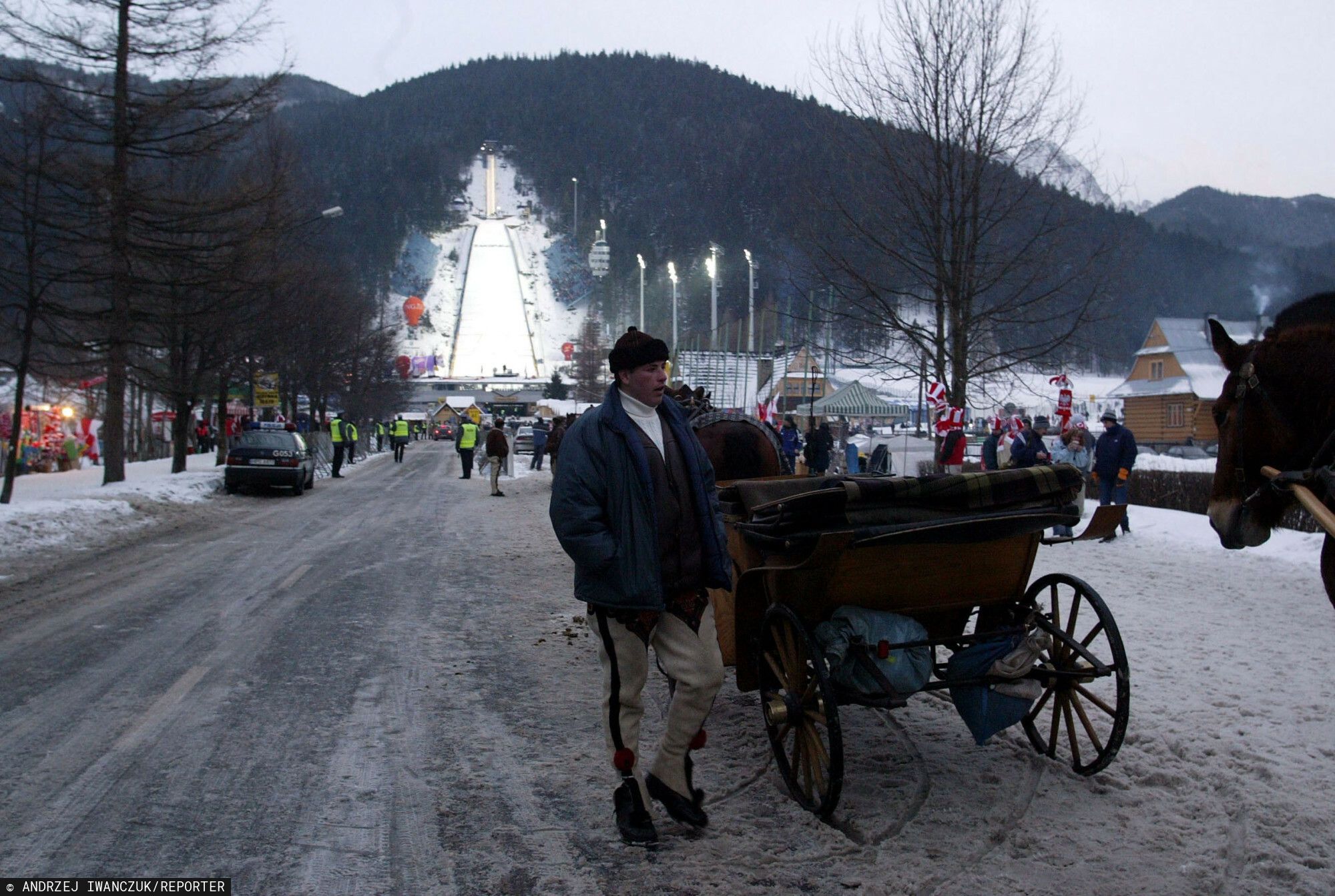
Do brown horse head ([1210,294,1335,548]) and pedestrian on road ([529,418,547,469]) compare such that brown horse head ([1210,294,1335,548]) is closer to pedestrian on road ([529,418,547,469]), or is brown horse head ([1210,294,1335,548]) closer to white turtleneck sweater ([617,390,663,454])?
white turtleneck sweater ([617,390,663,454])

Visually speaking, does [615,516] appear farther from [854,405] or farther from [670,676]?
[854,405]

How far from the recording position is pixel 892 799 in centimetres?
495

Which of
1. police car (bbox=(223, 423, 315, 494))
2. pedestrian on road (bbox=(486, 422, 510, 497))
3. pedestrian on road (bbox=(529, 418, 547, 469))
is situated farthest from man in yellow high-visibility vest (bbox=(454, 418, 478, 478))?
police car (bbox=(223, 423, 315, 494))

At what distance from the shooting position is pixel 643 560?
4250mm

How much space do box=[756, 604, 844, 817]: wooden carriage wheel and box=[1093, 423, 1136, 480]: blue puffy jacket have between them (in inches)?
516

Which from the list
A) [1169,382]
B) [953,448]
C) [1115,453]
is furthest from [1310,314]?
[1169,382]

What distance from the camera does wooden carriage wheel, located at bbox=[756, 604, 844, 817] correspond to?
452 cm

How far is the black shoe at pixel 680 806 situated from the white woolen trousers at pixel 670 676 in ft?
0.08

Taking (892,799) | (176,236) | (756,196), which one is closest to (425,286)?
(756,196)

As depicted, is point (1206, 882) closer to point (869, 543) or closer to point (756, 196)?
point (869, 543)

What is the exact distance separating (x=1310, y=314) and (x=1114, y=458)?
1324 cm

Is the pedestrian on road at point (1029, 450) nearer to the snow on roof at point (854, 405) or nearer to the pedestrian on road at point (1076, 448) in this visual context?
the pedestrian on road at point (1076, 448)

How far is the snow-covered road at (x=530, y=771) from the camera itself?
13.6 ft

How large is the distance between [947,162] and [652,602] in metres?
15.8
